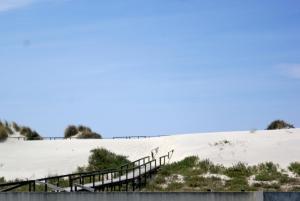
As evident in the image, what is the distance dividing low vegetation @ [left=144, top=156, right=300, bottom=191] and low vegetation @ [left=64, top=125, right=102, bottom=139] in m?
27.5

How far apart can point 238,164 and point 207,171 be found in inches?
111

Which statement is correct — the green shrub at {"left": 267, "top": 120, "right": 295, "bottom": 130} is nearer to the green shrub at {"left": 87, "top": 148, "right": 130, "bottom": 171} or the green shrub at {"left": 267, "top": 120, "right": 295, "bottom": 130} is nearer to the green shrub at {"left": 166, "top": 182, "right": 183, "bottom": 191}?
the green shrub at {"left": 87, "top": 148, "right": 130, "bottom": 171}

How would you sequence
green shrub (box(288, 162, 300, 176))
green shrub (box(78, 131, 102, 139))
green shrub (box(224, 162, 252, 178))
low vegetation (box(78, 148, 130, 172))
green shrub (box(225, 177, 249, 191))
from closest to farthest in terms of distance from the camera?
green shrub (box(225, 177, 249, 191)) → green shrub (box(224, 162, 252, 178)) → green shrub (box(288, 162, 300, 176)) → low vegetation (box(78, 148, 130, 172)) → green shrub (box(78, 131, 102, 139))

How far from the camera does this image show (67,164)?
5144cm

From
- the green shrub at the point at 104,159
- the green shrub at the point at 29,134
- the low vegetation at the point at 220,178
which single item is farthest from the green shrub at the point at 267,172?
the green shrub at the point at 29,134

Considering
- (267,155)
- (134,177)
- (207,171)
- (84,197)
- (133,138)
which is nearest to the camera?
(84,197)

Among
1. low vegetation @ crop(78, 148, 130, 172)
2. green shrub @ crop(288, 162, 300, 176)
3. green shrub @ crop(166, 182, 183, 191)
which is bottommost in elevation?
green shrub @ crop(166, 182, 183, 191)

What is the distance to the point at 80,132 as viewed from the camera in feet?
242

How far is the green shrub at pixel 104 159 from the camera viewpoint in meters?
50.5

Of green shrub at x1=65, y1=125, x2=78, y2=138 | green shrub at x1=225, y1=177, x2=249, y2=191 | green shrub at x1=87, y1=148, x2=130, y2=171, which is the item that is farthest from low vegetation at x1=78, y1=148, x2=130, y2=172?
green shrub at x1=65, y1=125, x2=78, y2=138

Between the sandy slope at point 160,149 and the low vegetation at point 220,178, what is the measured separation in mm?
1778

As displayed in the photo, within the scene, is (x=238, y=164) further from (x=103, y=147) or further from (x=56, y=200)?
(x=56, y=200)

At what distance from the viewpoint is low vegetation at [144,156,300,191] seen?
118 ft

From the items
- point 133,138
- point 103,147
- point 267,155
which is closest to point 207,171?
point 267,155
